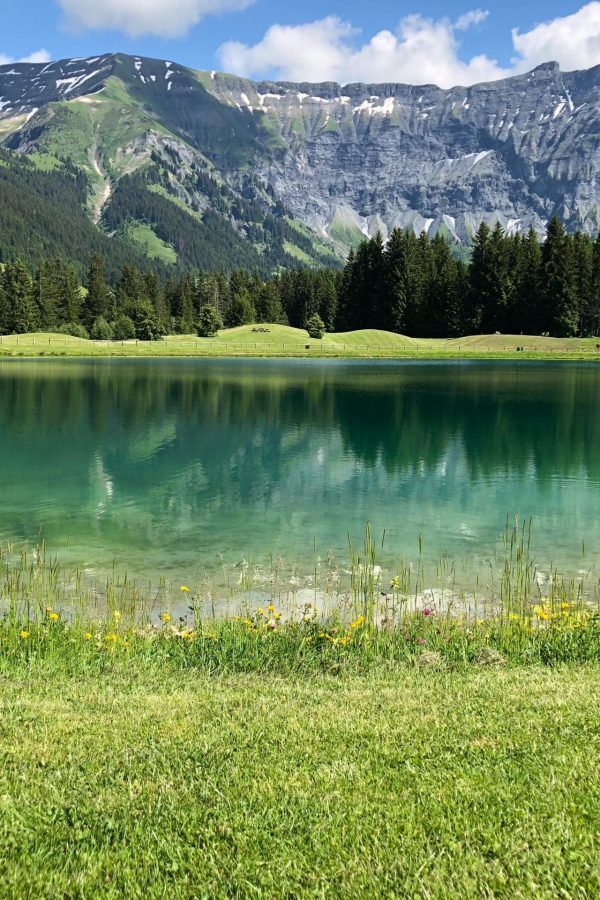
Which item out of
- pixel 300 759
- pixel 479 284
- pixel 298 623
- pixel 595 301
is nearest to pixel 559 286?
pixel 595 301

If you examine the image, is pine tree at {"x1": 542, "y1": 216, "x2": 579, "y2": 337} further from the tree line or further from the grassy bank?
the grassy bank

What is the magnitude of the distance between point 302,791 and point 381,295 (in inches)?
6137

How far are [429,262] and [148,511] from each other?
5484 inches

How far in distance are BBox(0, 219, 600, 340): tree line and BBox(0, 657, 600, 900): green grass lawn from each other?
441ft

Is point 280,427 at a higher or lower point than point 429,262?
lower

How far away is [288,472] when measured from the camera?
30953 mm

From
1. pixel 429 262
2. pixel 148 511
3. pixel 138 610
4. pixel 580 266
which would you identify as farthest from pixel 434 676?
pixel 429 262

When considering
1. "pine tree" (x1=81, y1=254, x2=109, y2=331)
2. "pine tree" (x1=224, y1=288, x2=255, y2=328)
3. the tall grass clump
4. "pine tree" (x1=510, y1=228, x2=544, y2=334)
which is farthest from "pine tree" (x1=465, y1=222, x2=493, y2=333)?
the tall grass clump

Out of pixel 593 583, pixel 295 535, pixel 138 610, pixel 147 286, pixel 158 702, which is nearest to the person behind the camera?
pixel 158 702

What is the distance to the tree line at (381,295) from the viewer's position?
13312 centimetres

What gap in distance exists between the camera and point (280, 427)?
43.8 m

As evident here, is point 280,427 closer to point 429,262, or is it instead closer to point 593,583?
point 593,583

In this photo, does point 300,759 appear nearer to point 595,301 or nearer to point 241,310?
point 595,301

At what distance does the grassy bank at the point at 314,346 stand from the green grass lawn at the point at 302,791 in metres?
115
